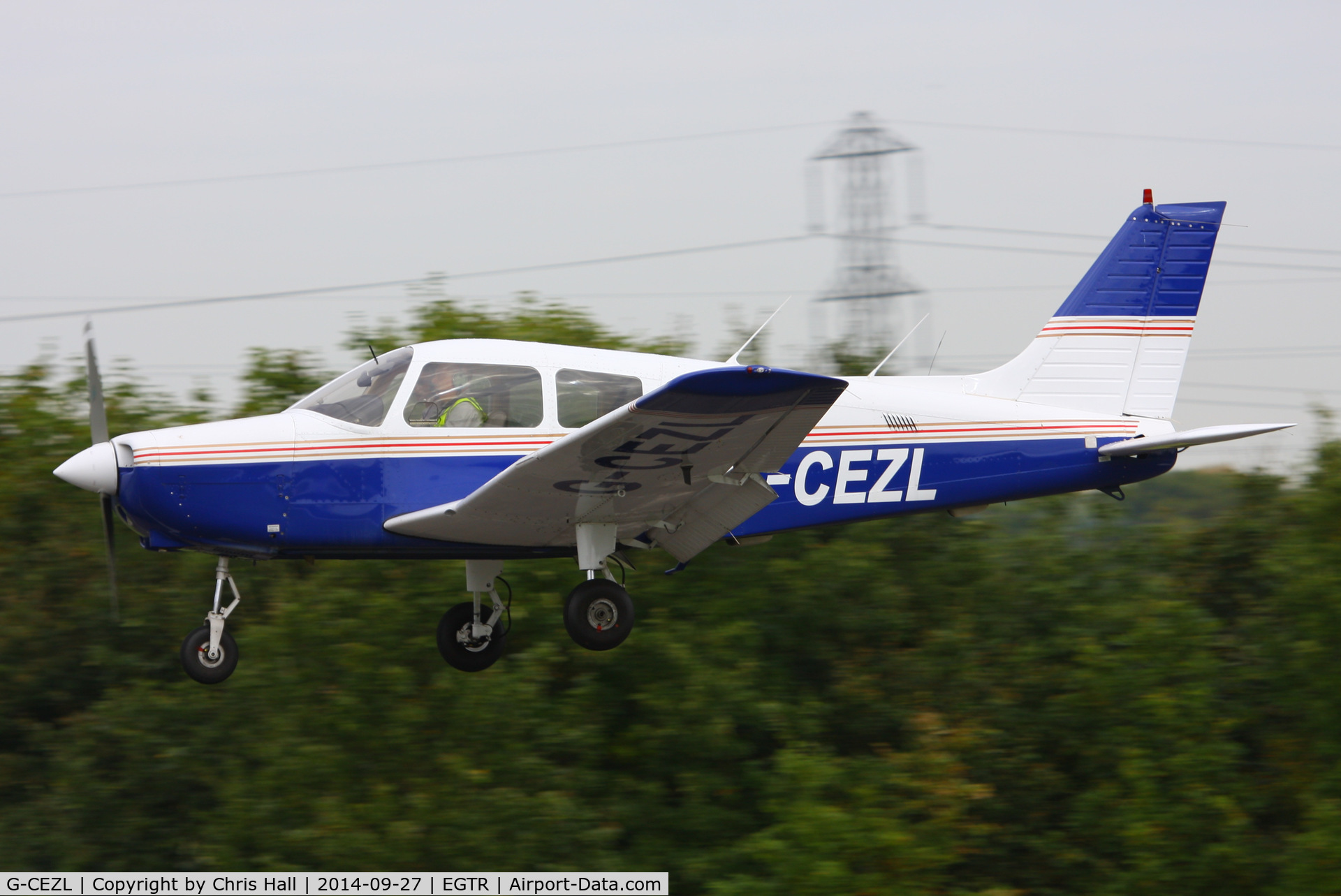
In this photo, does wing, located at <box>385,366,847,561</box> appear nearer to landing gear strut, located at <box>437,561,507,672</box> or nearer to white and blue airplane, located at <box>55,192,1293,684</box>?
white and blue airplane, located at <box>55,192,1293,684</box>

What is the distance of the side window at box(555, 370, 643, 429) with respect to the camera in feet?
24.3

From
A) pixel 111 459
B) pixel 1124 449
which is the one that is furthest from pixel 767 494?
pixel 111 459

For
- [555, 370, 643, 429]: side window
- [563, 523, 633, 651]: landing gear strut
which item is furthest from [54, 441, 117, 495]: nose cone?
[563, 523, 633, 651]: landing gear strut

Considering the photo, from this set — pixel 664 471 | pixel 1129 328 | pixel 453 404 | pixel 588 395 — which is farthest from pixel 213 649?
pixel 1129 328

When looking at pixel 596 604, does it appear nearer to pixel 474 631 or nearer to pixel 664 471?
pixel 664 471

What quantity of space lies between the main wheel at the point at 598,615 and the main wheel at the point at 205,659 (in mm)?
2090

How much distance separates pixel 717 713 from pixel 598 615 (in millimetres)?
4717

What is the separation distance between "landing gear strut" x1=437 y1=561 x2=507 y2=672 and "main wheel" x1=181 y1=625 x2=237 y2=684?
146 centimetres

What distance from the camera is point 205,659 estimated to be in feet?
24.1

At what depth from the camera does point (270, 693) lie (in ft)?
38.4

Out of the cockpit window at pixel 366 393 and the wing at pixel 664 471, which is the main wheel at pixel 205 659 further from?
the cockpit window at pixel 366 393
